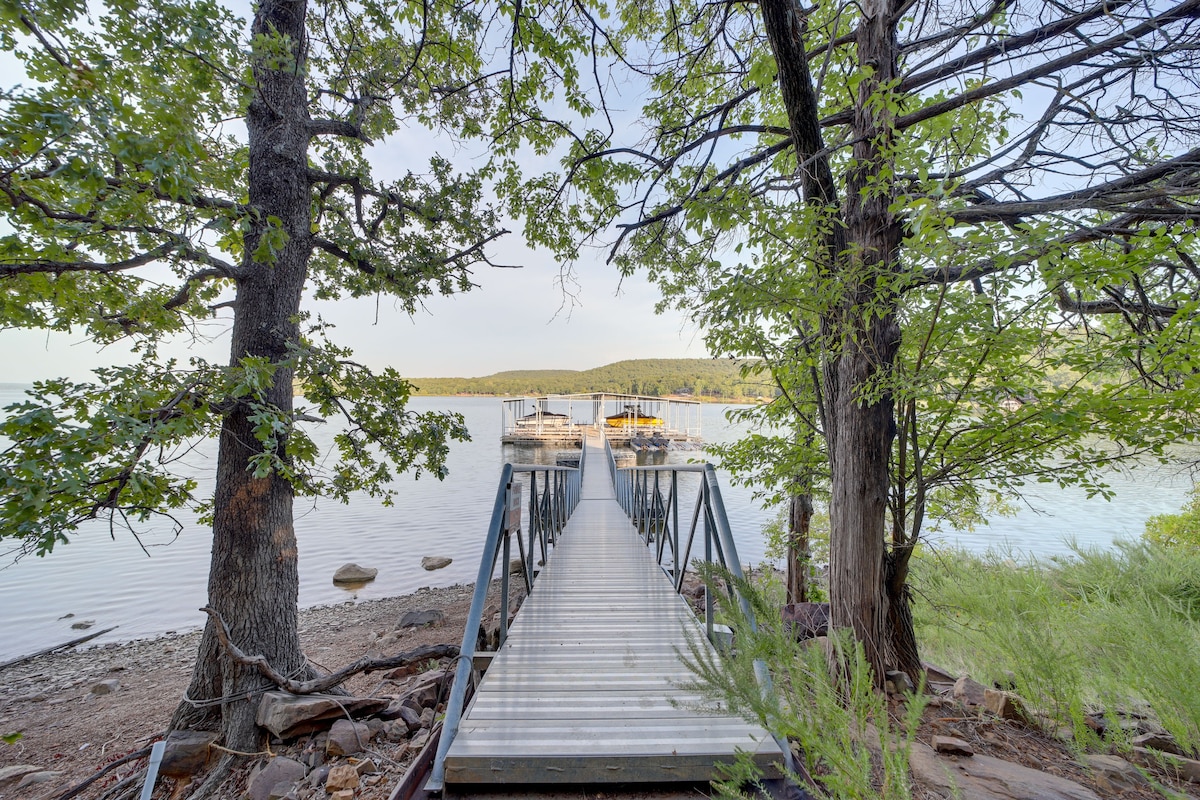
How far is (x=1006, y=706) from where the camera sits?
2.61 metres

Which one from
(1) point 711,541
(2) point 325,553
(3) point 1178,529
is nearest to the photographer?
(1) point 711,541

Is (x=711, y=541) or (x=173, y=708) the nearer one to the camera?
(x=711, y=541)

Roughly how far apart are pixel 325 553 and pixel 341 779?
10.5m

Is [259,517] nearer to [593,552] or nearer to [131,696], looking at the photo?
[593,552]

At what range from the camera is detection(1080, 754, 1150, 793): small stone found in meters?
1.97

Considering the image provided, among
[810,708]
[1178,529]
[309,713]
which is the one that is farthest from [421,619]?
[1178,529]

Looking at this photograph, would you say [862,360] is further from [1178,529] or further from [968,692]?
[1178,529]

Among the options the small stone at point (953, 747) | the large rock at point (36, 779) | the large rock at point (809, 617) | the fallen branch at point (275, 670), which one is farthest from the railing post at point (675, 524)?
the large rock at point (36, 779)

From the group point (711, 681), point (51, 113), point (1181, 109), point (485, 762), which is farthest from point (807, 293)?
point (51, 113)

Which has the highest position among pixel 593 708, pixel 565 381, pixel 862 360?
pixel 565 381

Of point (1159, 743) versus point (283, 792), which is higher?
point (1159, 743)

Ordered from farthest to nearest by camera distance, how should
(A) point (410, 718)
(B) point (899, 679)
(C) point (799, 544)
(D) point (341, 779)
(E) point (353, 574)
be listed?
(E) point (353, 574) < (C) point (799, 544) < (B) point (899, 679) < (A) point (410, 718) < (D) point (341, 779)

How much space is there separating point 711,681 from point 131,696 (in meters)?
7.30

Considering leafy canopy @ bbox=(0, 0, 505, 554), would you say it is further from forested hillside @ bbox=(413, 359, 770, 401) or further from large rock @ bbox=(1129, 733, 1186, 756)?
forested hillside @ bbox=(413, 359, 770, 401)
